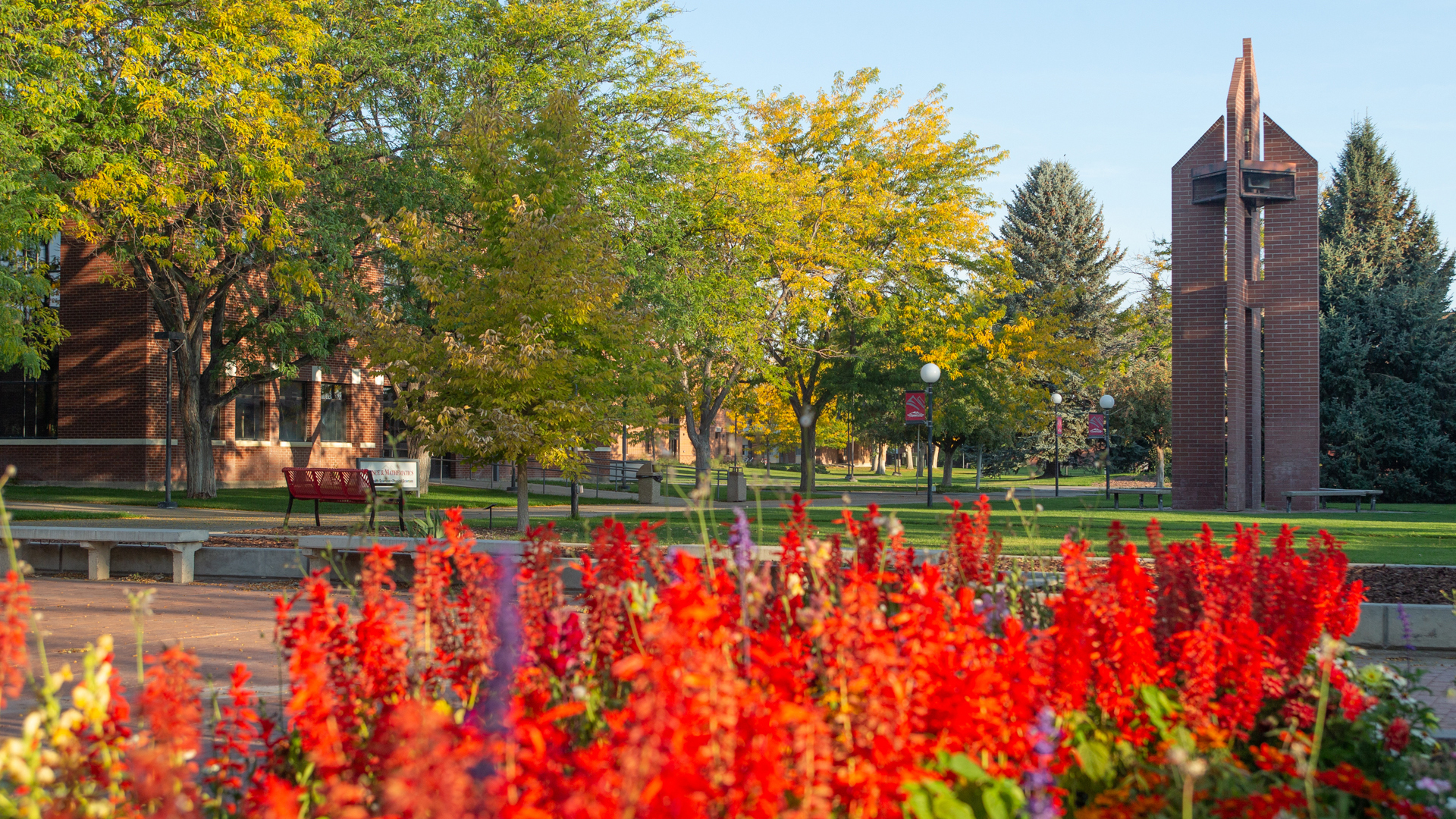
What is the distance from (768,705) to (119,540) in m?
11.3

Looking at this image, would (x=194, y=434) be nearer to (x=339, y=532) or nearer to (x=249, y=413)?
(x=249, y=413)

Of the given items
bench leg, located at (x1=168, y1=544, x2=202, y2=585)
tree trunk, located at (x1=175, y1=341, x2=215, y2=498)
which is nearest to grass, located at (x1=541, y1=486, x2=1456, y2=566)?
bench leg, located at (x1=168, y1=544, x2=202, y2=585)

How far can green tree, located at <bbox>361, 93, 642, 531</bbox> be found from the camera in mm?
13305

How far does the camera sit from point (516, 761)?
266 cm

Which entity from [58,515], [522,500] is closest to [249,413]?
[58,515]

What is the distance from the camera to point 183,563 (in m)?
11.6

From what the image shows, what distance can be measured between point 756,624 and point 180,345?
25.8 m

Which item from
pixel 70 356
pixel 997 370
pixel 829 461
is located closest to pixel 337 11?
pixel 70 356

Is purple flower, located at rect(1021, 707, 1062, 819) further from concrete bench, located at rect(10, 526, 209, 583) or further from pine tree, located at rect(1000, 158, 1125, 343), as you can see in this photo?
pine tree, located at rect(1000, 158, 1125, 343)

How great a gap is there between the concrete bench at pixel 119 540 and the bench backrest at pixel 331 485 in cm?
287

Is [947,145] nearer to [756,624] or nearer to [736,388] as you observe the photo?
[736,388]

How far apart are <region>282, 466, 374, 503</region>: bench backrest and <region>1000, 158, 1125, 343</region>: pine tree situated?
39.2m

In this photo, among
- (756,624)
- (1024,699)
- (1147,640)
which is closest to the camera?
(1024,699)

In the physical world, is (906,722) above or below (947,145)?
below
